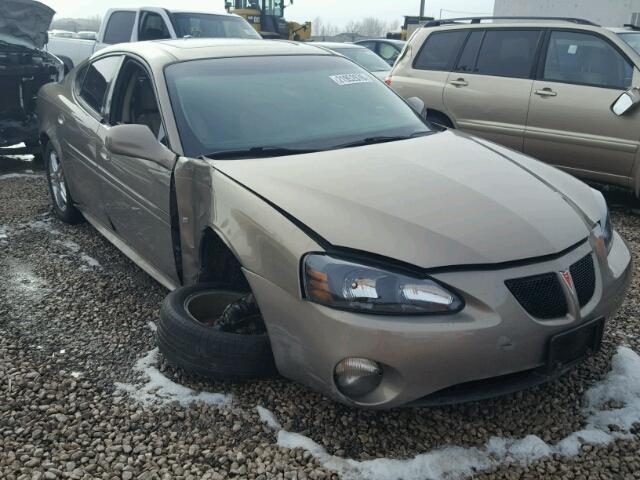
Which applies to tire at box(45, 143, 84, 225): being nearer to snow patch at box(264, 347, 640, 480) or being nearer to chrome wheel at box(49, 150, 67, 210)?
chrome wheel at box(49, 150, 67, 210)

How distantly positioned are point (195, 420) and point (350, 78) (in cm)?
224

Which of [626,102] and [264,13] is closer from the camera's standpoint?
[626,102]

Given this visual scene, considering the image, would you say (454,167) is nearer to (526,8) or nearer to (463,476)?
(463,476)

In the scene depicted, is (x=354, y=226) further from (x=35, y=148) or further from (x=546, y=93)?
(x=35, y=148)

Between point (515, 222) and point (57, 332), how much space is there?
243 cm

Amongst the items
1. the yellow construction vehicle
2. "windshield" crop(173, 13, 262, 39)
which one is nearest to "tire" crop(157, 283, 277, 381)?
"windshield" crop(173, 13, 262, 39)

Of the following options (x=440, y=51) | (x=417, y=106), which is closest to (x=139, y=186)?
(x=417, y=106)

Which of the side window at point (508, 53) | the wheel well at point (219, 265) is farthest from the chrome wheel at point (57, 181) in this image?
the side window at point (508, 53)

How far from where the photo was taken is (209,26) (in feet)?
33.0

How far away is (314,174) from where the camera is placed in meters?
2.76

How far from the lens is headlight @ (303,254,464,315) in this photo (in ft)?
7.27

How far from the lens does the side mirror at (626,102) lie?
5.28m

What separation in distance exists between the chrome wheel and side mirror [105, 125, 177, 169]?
84.5 inches

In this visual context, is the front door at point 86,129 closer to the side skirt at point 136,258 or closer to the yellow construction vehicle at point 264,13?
the side skirt at point 136,258
